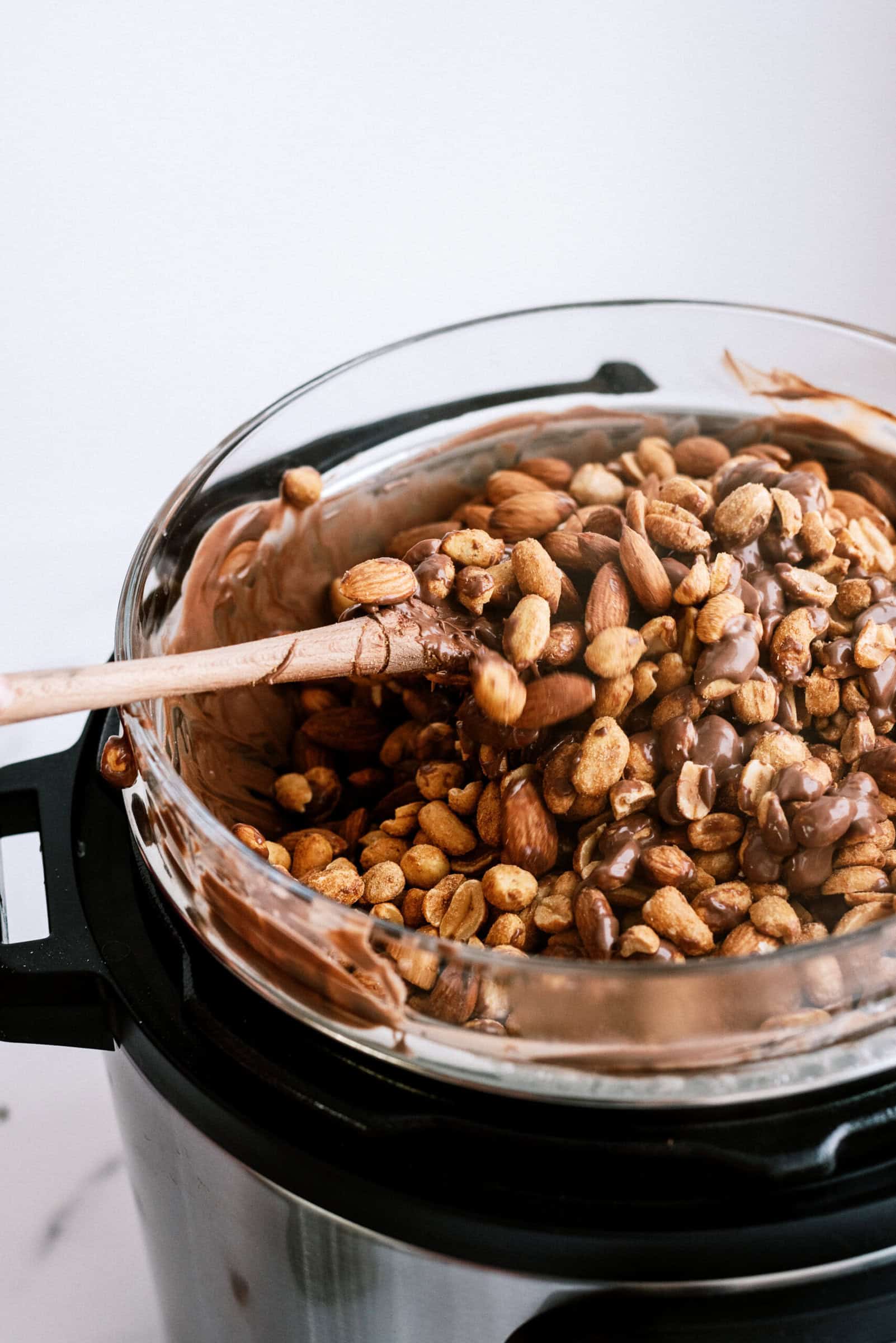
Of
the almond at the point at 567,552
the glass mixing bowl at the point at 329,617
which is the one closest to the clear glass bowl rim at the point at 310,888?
the glass mixing bowl at the point at 329,617

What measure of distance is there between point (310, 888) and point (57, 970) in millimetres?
148

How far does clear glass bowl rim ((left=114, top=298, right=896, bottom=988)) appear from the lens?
475 millimetres

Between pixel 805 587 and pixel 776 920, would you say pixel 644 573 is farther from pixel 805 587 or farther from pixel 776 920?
pixel 776 920

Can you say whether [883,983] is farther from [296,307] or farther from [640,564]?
[296,307]

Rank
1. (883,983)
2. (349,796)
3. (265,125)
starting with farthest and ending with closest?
(265,125)
(349,796)
(883,983)

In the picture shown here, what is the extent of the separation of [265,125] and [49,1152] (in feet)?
2.95

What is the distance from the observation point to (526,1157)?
21.1 inches

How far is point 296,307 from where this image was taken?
46.3 inches

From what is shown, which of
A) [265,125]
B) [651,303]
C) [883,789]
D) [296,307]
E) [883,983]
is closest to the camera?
[883,983]

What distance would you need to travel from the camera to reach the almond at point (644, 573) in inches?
26.4

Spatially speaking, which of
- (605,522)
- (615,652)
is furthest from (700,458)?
(615,652)

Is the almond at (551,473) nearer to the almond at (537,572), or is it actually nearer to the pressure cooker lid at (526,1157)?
the almond at (537,572)

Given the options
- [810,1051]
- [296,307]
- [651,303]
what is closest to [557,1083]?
[810,1051]

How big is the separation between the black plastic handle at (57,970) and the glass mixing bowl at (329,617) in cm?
5
